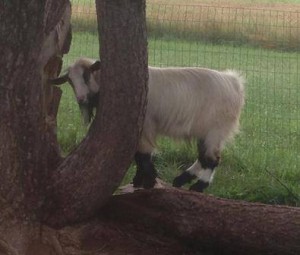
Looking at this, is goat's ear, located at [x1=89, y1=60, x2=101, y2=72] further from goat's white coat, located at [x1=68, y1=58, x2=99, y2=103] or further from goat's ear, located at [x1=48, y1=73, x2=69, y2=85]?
goat's ear, located at [x1=48, y1=73, x2=69, y2=85]

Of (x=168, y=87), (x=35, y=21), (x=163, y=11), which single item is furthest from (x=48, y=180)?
(x=163, y=11)

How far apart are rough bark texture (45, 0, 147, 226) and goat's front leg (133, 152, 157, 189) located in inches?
56.6

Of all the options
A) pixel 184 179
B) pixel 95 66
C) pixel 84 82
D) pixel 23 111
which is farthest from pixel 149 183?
pixel 23 111

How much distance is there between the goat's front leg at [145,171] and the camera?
830 cm

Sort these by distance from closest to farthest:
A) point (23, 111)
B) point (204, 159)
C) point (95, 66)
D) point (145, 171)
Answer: point (23, 111) < point (95, 66) < point (145, 171) < point (204, 159)

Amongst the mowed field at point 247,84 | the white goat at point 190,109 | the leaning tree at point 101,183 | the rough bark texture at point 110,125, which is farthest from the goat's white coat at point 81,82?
the mowed field at point 247,84

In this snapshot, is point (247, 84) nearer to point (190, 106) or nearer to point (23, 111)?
point (190, 106)

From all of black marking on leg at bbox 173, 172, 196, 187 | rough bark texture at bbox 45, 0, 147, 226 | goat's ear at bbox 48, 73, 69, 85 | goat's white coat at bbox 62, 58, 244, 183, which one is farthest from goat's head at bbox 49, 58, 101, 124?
black marking on leg at bbox 173, 172, 196, 187

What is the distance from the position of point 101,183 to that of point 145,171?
158cm

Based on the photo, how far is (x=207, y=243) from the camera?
22.5 feet

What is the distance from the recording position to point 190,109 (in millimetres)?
8180

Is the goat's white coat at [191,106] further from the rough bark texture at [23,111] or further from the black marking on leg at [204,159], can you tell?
the rough bark texture at [23,111]

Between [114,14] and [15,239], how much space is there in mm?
1919

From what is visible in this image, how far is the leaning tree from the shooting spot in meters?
6.41
